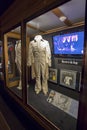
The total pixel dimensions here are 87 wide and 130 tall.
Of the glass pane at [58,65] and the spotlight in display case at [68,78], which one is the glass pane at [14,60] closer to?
the glass pane at [58,65]

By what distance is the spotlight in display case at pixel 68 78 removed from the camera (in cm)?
255

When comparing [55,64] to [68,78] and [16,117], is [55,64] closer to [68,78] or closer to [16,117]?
[68,78]

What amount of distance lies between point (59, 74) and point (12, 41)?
1.81 meters

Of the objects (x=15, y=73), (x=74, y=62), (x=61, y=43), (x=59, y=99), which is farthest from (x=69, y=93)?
(x=15, y=73)

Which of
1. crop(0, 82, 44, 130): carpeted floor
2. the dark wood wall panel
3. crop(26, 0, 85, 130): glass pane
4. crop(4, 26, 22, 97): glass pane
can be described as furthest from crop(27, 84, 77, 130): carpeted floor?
the dark wood wall panel

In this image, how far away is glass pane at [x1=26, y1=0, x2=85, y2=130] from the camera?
206 centimetres

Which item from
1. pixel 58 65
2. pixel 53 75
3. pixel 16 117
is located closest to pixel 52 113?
pixel 16 117

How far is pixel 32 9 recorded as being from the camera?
4.90ft

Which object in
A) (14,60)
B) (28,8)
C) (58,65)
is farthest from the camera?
(14,60)

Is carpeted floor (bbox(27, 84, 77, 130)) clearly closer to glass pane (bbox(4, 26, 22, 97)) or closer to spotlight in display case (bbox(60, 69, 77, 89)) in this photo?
spotlight in display case (bbox(60, 69, 77, 89))

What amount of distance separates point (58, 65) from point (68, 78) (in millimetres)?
499

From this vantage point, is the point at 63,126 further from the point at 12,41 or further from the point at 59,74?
the point at 12,41

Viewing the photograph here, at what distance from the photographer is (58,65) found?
2998 millimetres

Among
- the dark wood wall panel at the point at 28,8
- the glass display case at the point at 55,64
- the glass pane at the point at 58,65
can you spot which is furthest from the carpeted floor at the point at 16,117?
the dark wood wall panel at the point at 28,8
